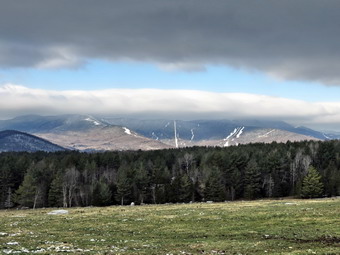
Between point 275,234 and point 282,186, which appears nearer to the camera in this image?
point 275,234

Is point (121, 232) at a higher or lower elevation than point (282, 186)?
higher

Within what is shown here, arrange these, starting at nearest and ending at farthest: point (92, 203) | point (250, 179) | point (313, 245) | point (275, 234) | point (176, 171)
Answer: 1. point (313, 245)
2. point (275, 234)
3. point (92, 203)
4. point (250, 179)
5. point (176, 171)

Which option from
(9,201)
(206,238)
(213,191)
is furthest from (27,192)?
(206,238)

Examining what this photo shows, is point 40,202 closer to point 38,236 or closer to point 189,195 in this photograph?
point 189,195

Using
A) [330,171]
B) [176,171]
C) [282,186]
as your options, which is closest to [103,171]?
[176,171]

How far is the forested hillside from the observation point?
12700 centimetres

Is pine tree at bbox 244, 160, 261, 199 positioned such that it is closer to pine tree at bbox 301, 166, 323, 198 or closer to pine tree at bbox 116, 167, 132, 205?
pine tree at bbox 301, 166, 323, 198

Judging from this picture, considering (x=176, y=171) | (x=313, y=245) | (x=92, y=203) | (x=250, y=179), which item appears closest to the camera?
(x=313, y=245)

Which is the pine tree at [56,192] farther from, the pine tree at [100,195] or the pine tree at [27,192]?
the pine tree at [100,195]

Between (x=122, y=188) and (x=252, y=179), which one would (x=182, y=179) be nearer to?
(x=122, y=188)

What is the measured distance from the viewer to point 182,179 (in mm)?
129625

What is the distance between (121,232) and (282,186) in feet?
372

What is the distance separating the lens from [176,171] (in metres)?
160

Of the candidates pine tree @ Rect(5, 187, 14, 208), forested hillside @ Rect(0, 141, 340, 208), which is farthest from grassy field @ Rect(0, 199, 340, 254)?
pine tree @ Rect(5, 187, 14, 208)
